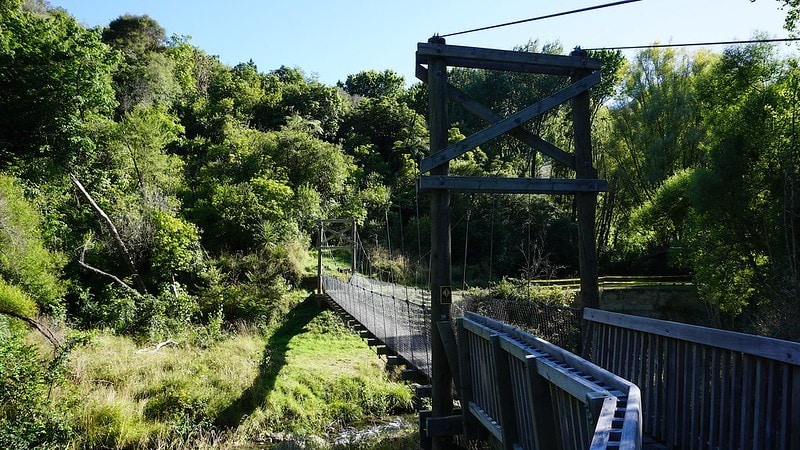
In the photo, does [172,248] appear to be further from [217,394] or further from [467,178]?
[467,178]

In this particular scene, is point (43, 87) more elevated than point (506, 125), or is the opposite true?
point (43, 87)

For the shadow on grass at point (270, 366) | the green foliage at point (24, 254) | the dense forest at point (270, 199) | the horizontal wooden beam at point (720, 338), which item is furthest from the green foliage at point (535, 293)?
the green foliage at point (24, 254)

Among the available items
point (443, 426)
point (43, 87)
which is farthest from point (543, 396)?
point (43, 87)

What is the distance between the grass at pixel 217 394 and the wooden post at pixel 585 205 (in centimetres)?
490

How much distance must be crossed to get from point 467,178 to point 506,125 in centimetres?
49

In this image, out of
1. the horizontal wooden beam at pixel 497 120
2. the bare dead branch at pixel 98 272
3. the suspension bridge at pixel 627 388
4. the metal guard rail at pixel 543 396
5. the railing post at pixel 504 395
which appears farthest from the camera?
the bare dead branch at pixel 98 272

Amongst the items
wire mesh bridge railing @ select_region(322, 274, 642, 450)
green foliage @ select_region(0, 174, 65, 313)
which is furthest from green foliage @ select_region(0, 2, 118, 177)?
wire mesh bridge railing @ select_region(322, 274, 642, 450)

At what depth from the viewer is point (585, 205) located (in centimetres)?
366

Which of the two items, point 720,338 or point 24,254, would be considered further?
point 24,254

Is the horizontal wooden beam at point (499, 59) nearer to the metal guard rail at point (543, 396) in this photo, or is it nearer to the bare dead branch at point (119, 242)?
the metal guard rail at point (543, 396)

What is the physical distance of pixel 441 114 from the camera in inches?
141

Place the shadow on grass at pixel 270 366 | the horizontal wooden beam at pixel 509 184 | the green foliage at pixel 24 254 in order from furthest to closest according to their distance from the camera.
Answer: the green foliage at pixel 24 254
the shadow on grass at pixel 270 366
the horizontal wooden beam at pixel 509 184

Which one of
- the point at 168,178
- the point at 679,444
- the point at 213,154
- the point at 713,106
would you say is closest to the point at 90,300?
the point at 168,178

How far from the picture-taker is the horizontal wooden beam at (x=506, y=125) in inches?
137
